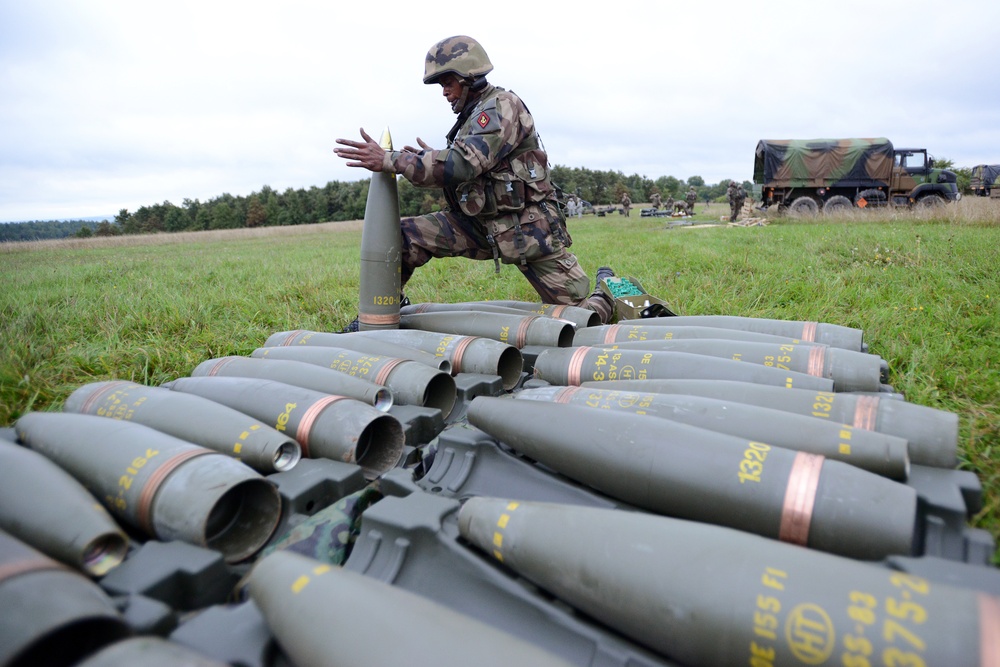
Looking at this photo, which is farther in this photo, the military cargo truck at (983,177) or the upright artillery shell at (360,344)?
the military cargo truck at (983,177)

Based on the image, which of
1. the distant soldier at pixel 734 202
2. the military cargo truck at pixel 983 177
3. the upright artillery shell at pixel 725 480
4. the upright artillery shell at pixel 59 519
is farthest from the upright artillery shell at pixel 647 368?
the military cargo truck at pixel 983 177

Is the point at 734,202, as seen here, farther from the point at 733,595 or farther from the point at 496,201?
the point at 733,595

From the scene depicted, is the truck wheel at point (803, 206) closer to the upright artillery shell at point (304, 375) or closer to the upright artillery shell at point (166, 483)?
the upright artillery shell at point (304, 375)

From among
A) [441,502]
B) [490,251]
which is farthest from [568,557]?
[490,251]

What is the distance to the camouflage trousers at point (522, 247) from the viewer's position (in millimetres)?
4055

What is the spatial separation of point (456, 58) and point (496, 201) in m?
0.95

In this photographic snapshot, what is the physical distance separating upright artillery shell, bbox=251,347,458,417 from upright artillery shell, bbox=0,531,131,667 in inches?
56.9

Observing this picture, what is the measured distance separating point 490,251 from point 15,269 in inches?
241

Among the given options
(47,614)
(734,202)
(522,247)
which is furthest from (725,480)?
(734,202)

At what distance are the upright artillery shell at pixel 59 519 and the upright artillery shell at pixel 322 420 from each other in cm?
68

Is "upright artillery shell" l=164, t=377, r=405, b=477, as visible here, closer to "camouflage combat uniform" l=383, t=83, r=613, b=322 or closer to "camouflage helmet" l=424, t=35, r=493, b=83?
"camouflage combat uniform" l=383, t=83, r=613, b=322

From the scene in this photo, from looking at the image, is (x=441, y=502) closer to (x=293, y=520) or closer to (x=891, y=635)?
(x=293, y=520)

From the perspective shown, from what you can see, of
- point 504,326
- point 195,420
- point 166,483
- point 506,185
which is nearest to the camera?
point 166,483

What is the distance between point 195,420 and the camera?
2.10 m
